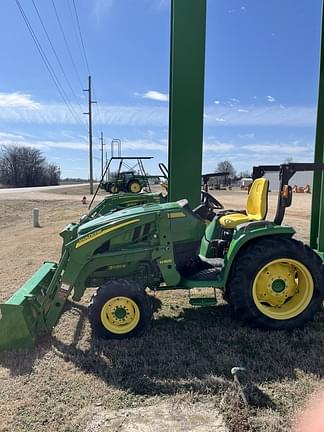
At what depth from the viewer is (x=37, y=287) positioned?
3.85 meters

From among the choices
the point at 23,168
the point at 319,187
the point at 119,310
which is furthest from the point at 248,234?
the point at 23,168

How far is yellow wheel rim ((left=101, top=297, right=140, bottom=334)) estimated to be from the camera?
3.46 metres

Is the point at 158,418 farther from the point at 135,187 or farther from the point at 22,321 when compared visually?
the point at 135,187

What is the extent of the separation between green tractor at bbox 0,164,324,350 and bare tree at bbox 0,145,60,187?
7289 cm

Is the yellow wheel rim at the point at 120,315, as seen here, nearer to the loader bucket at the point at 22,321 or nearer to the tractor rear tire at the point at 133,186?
the loader bucket at the point at 22,321

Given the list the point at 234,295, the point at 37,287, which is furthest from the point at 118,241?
the point at 234,295

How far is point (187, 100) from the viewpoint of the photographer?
5559 mm

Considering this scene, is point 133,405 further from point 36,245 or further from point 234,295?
point 36,245

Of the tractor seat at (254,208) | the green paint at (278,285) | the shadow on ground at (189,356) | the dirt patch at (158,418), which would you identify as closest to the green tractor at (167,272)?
the green paint at (278,285)

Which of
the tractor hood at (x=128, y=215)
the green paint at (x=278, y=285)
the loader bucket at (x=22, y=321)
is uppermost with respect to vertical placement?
the tractor hood at (x=128, y=215)

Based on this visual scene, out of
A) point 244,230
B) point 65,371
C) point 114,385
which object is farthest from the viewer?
point 244,230

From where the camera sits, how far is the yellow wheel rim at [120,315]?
3455mm

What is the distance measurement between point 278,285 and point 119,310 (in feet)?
4.93

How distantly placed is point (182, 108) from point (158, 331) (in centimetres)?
318
